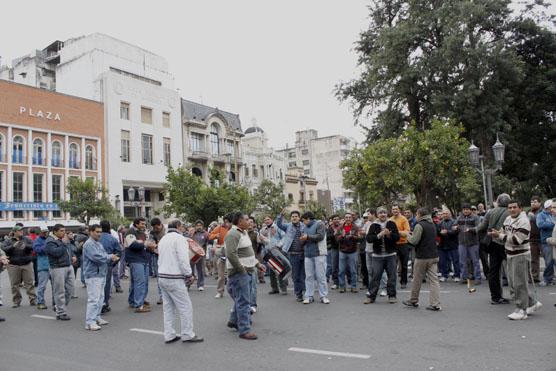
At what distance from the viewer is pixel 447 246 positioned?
1236cm

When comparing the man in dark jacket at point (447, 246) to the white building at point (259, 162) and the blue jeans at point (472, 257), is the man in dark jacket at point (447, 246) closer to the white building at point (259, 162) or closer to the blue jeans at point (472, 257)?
the blue jeans at point (472, 257)

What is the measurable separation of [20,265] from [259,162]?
4888cm

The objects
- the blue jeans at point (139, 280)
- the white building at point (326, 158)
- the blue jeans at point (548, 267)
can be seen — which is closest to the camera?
the blue jeans at point (139, 280)

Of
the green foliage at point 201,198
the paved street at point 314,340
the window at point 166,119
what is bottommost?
the paved street at point 314,340

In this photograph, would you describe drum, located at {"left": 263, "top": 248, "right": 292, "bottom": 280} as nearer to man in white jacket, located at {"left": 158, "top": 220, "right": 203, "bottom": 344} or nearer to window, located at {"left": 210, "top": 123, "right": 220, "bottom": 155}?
man in white jacket, located at {"left": 158, "top": 220, "right": 203, "bottom": 344}

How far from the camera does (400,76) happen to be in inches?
1122

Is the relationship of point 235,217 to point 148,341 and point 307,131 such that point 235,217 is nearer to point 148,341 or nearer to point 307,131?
point 148,341

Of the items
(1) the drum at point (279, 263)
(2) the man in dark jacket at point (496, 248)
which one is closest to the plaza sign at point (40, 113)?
(1) the drum at point (279, 263)

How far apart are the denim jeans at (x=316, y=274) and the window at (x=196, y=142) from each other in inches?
1691

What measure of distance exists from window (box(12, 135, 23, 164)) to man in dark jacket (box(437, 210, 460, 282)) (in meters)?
35.7

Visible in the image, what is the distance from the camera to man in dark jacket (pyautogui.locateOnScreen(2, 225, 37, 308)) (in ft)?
37.4

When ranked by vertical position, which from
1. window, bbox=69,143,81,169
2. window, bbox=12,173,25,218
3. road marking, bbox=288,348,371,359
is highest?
window, bbox=69,143,81,169

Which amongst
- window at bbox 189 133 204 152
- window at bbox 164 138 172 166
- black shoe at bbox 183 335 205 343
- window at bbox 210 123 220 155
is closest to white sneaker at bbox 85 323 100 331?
black shoe at bbox 183 335 205 343

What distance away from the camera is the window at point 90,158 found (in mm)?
42688
